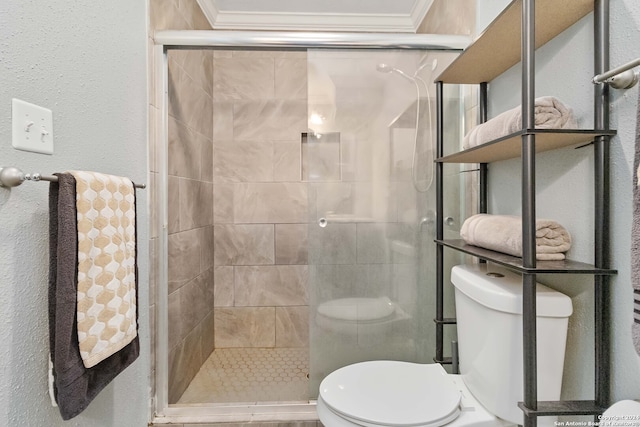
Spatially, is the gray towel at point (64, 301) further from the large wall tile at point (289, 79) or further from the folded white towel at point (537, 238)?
the large wall tile at point (289, 79)

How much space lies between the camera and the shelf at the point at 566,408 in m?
0.80

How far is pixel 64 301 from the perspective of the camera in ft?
2.56

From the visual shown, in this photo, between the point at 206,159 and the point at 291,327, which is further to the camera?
the point at 291,327

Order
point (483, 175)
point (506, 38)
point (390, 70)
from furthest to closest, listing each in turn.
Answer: point (390, 70), point (483, 175), point (506, 38)

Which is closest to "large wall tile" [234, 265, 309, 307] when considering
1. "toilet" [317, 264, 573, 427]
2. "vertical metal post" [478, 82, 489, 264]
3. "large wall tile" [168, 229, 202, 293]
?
"large wall tile" [168, 229, 202, 293]

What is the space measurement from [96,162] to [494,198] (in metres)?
1.46

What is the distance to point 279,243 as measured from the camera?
2.54 meters

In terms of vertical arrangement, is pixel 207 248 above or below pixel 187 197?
below

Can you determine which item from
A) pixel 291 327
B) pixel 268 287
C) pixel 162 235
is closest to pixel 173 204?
pixel 162 235

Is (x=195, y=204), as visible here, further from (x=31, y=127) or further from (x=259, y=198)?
(x=31, y=127)

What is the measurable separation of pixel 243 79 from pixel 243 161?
23.8 inches

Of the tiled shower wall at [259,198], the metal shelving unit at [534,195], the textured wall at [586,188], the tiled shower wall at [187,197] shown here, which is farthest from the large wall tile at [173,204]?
the textured wall at [586,188]

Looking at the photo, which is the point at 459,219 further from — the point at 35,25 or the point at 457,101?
the point at 35,25

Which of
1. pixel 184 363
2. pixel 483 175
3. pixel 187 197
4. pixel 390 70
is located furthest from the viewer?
pixel 187 197
